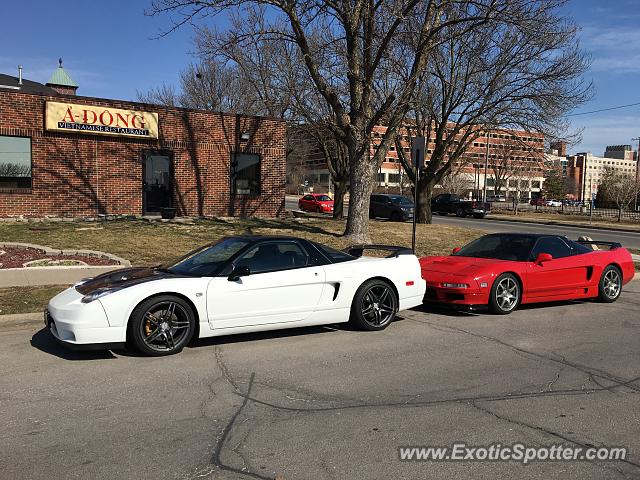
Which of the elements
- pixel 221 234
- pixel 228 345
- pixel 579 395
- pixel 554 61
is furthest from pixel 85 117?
pixel 579 395

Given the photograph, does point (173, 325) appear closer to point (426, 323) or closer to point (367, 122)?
point (426, 323)

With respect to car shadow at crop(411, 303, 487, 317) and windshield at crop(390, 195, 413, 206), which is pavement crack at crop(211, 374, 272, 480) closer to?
car shadow at crop(411, 303, 487, 317)

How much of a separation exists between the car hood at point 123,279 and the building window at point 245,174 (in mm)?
15881

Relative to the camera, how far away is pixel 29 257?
11555 millimetres

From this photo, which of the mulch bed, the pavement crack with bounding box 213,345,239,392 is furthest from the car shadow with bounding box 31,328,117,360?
the mulch bed

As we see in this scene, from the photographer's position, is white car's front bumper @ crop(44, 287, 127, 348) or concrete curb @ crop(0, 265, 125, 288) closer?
white car's front bumper @ crop(44, 287, 127, 348)

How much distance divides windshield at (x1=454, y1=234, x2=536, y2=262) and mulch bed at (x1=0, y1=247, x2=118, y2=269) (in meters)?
6.89

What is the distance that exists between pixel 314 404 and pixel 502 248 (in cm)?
580

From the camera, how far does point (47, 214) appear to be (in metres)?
19.0

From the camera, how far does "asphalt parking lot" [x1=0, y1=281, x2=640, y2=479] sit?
3.67m

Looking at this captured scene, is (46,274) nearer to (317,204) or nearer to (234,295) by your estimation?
(234,295)

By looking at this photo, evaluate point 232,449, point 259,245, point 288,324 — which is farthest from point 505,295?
point 232,449

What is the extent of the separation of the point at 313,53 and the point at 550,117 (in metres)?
10.2

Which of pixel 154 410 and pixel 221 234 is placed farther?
pixel 221 234
